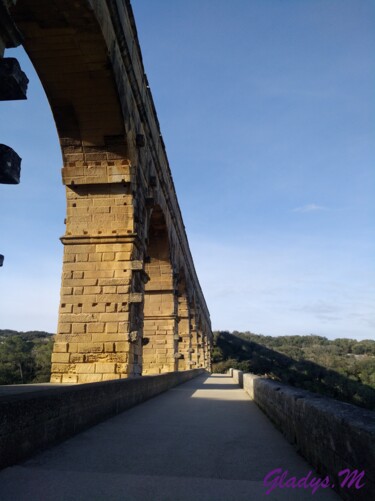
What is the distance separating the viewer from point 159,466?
2.58 meters

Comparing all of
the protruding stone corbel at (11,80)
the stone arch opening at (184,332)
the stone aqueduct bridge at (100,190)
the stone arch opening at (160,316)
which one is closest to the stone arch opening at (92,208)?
the stone aqueduct bridge at (100,190)

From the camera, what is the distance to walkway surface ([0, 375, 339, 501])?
81.9 inches

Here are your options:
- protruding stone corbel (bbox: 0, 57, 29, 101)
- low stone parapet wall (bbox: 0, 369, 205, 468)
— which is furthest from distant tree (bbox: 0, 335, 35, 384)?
protruding stone corbel (bbox: 0, 57, 29, 101)

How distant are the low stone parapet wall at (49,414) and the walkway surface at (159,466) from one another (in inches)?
4.0

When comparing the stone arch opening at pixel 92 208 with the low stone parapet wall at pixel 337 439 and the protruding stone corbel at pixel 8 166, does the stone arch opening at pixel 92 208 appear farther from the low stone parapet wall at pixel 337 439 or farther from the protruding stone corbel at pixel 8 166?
the low stone parapet wall at pixel 337 439

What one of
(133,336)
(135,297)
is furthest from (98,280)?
(133,336)

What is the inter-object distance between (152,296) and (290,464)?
11.4 m

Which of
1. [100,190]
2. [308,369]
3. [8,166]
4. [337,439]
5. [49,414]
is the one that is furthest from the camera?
[308,369]

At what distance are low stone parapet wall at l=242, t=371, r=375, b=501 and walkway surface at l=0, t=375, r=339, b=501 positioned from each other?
0.42 ft

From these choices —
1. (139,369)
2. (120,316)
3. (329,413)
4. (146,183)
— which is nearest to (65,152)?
(146,183)

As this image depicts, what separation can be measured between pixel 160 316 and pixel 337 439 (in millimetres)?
11986

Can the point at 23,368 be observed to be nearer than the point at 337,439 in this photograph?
No

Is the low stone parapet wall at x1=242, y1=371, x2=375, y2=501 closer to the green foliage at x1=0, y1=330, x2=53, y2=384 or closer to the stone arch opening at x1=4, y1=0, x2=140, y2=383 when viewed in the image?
the stone arch opening at x1=4, y1=0, x2=140, y2=383

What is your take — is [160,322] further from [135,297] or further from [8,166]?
[8,166]
